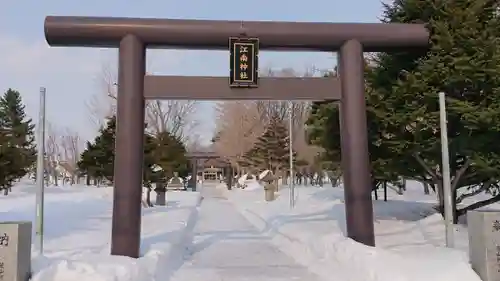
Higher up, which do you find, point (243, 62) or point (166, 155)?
point (243, 62)

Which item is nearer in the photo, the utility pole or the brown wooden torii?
the utility pole

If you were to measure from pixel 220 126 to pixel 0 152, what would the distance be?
1496 inches

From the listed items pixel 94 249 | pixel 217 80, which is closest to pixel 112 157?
pixel 94 249

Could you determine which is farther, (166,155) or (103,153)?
(166,155)

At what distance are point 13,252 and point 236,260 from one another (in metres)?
5.28

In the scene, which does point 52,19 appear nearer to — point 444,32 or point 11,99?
point 444,32

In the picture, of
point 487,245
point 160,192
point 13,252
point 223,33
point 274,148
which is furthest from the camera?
point 274,148

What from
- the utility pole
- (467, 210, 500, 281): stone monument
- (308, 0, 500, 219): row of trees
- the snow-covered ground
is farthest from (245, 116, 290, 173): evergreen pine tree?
(467, 210, 500, 281): stone monument

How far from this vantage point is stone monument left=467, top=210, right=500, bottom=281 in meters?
6.91

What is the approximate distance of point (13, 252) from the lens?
6.54 m

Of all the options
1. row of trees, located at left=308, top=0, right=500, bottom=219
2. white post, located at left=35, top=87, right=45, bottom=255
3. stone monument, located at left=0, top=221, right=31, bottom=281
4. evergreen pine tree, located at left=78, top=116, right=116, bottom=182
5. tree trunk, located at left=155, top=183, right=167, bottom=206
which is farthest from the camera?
tree trunk, located at left=155, top=183, right=167, bottom=206

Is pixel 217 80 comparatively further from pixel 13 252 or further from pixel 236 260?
pixel 13 252

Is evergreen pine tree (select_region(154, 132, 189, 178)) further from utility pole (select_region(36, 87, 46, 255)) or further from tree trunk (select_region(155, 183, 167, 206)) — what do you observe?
utility pole (select_region(36, 87, 46, 255))

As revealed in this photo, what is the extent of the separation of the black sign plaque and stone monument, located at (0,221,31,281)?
16.6 ft
